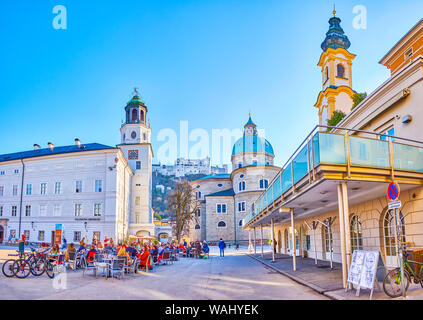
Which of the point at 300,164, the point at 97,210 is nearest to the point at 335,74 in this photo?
the point at 300,164

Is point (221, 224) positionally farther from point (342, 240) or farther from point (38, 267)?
point (342, 240)

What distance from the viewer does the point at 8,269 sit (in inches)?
484

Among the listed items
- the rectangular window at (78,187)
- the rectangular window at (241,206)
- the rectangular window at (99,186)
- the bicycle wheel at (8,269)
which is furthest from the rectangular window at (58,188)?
the rectangular window at (241,206)

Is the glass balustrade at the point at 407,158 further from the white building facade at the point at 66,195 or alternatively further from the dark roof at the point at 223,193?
the dark roof at the point at 223,193

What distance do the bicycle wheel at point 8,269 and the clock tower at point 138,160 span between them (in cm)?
3910

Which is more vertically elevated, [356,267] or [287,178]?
[287,178]

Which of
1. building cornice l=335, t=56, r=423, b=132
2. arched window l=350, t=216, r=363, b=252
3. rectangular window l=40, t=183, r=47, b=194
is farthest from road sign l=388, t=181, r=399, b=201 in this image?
rectangular window l=40, t=183, r=47, b=194

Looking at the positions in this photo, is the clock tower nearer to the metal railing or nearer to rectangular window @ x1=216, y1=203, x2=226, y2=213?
rectangular window @ x1=216, y1=203, x2=226, y2=213

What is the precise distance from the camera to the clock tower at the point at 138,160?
52.1m

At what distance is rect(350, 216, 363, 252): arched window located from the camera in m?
15.1

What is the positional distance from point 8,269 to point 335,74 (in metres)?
35.7

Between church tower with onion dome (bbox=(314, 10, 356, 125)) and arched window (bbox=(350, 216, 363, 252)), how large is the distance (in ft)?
73.6
